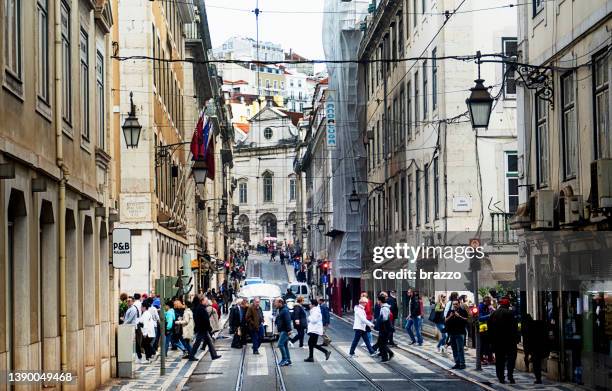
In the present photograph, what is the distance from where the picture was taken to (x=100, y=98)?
2575 centimetres

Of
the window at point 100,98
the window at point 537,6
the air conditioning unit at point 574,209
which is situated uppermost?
the window at point 537,6

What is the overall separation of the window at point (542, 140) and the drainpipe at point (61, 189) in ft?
35.1

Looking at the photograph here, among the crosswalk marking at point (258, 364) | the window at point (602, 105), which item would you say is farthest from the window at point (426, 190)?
the window at point (602, 105)

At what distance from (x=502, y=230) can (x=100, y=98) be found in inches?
689

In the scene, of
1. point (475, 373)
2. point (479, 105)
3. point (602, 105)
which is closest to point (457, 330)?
point (475, 373)

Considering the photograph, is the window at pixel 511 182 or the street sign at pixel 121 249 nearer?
the street sign at pixel 121 249

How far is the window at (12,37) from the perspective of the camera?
50.8 ft

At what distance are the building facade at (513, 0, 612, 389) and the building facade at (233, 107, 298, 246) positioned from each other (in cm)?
13535

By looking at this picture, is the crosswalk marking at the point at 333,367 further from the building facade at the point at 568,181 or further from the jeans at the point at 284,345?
the building facade at the point at 568,181

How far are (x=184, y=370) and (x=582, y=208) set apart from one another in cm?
1069

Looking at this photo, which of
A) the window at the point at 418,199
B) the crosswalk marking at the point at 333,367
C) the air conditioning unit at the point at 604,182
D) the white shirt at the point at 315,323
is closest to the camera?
the air conditioning unit at the point at 604,182

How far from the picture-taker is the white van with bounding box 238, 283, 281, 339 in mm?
43688

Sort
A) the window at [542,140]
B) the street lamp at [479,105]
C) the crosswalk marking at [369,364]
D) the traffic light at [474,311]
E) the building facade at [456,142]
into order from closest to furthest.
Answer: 1. the street lamp at [479,105]
2. the window at [542,140]
3. the crosswalk marking at [369,364]
4. the traffic light at [474,311]
5. the building facade at [456,142]

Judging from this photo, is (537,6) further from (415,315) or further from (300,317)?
(415,315)
